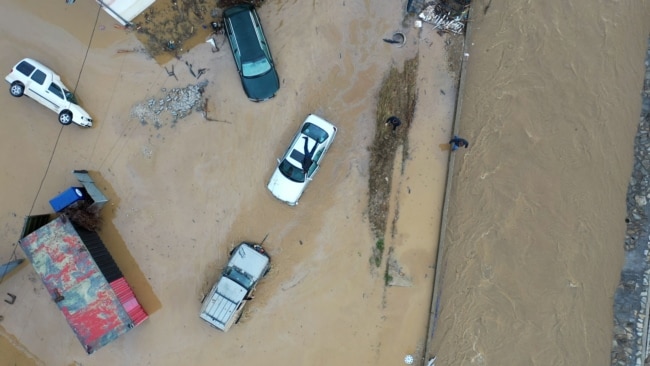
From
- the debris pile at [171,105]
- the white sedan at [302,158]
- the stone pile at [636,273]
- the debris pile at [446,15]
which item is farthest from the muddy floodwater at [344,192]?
the white sedan at [302,158]

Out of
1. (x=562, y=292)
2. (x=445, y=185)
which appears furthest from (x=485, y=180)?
(x=562, y=292)

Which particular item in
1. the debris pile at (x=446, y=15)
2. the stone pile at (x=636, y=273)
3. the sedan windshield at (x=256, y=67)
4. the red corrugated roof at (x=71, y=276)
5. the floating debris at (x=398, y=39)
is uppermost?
the debris pile at (x=446, y=15)

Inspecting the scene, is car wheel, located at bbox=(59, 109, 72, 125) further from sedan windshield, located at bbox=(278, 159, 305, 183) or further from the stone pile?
the stone pile

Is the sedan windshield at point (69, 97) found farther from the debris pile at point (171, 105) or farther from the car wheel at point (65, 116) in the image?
the debris pile at point (171, 105)

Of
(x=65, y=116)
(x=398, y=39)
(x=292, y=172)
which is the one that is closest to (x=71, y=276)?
(x=65, y=116)

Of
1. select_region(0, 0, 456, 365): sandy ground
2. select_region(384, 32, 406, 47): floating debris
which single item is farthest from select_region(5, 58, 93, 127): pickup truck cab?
select_region(384, 32, 406, 47): floating debris
